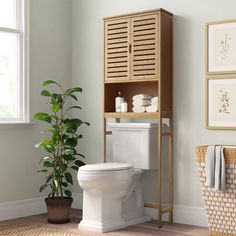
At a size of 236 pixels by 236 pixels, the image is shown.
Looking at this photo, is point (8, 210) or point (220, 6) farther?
point (8, 210)

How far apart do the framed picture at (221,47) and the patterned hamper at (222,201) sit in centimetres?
80

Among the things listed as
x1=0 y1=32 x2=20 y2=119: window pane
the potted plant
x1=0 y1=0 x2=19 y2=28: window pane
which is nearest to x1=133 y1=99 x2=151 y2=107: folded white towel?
the potted plant

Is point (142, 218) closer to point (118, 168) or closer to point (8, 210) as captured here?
point (118, 168)

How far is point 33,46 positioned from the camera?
17.3 feet

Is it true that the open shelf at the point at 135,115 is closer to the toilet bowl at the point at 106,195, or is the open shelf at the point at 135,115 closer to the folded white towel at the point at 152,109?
the folded white towel at the point at 152,109

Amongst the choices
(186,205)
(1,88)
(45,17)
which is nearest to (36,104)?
(1,88)

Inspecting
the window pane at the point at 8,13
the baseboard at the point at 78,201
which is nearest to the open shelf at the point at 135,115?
the baseboard at the point at 78,201

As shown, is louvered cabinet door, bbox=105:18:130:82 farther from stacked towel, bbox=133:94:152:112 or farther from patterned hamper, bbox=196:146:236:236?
patterned hamper, bbox=196:146:236:236

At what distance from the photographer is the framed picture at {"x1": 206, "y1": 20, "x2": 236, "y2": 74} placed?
4.44 meters

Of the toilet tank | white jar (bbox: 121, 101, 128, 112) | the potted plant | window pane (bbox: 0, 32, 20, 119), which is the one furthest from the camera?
window pane (bbox: 0, 32, 20, 119)

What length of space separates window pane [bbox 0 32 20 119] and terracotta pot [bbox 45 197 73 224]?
98cm

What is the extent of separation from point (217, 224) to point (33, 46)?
260cm

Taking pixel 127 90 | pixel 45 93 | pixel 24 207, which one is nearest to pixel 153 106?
pixel 127 90

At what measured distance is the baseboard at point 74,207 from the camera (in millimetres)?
4672
